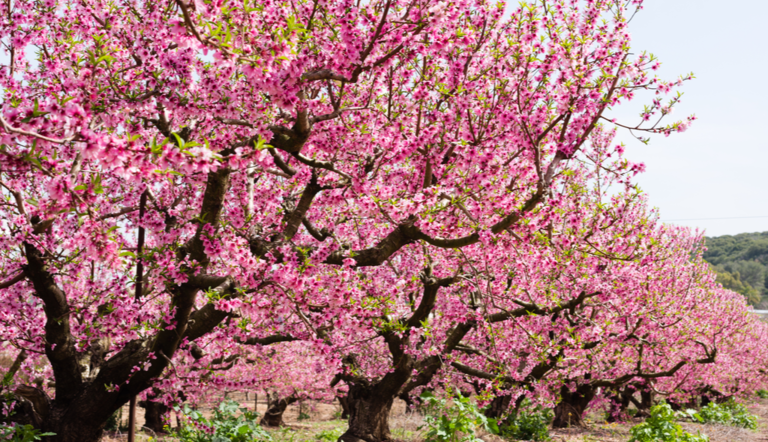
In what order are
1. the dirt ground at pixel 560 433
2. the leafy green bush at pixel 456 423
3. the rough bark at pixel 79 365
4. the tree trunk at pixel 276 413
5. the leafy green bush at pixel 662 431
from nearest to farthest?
1. the rough bark at pixel 79 365
2. the leafy green bush at pixel 456 423
3. the leafy green bush at pixel 662 431
4. the dirt ground at pixel 560 433
5. the tree trunk at pixel 276 413

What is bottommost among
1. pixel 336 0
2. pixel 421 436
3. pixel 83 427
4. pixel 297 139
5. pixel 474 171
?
pixel 421 436

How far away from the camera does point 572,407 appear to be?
16719 mm

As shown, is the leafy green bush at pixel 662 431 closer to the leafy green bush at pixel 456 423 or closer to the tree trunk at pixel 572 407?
the leafy green bush at pixel 456 423

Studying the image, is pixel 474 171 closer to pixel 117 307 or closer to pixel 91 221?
pixel 91 221

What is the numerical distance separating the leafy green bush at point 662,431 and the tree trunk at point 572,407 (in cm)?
690

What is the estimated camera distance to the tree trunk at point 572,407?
16469 millimetres

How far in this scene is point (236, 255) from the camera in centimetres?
476

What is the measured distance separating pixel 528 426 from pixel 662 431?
4.49 meters

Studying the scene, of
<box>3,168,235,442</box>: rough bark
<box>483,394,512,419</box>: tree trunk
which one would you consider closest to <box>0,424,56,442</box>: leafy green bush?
<box>3,168,235,442</box>: rough bark

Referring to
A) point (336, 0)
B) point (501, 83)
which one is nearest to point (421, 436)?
point (501, 83)

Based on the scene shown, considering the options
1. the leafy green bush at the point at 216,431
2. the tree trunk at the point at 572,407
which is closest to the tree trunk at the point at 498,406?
the tree trunk at the point at 572,407

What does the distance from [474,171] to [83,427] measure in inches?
237

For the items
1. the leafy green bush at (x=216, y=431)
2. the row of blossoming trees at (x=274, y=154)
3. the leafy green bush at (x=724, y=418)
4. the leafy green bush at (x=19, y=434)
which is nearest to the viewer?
the row of blossoming trees at (x=274, y=154)

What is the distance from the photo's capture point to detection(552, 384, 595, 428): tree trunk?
16469 millimetres
